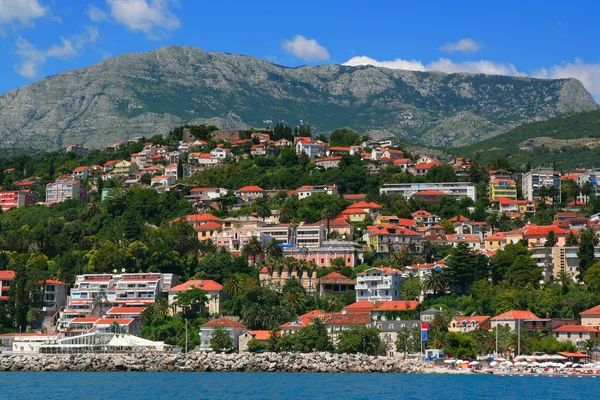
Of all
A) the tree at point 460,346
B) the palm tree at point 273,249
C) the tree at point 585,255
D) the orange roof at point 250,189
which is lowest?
the tree at point 460,346

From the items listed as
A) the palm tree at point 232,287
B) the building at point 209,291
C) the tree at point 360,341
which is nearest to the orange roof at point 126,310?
the building at point 209,291

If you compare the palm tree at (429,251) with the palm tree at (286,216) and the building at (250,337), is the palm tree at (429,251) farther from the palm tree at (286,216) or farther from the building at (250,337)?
the building at (250,337)

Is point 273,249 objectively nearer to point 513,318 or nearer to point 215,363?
point 215,363

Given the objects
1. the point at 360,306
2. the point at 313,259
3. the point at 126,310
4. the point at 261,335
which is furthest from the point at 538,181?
the point at 126,310

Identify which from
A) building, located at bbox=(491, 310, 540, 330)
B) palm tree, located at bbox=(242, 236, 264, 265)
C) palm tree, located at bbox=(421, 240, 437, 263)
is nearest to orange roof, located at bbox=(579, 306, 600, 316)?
building, located at bbox=(491, 310, 540, 330)

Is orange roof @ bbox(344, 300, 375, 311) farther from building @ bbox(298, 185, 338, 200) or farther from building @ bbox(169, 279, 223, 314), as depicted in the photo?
building @ bbox(298, 185, 338, 200)

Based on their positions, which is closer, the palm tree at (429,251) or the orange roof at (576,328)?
the orange roof at (576,328)
